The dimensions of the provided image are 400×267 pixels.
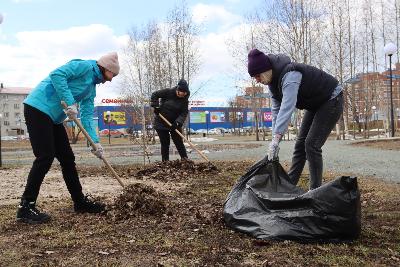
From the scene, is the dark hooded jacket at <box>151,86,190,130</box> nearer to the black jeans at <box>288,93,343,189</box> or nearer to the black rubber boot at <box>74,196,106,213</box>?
the black rubber boot at <box>74,196,106,213</box>

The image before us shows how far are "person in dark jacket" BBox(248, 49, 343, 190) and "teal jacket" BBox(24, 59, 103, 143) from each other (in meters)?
1.53

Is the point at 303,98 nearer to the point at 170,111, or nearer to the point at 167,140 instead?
the point at 170,111

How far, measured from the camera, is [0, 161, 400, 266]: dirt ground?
2.73 m

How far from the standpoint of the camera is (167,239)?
3.23 metres

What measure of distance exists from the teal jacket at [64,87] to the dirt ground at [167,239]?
1.01 meters

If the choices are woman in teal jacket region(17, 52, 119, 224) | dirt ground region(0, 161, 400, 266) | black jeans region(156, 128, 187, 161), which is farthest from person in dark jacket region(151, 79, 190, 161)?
woman in teal jacket region(17, 52, 119, 224)

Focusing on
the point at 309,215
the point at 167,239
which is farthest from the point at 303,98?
the point at 167,239

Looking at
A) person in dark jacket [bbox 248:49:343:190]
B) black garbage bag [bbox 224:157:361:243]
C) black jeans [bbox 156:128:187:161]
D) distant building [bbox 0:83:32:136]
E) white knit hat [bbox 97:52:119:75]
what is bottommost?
black garbage bag [bbox 224:157:361:243]

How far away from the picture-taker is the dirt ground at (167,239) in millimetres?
2734

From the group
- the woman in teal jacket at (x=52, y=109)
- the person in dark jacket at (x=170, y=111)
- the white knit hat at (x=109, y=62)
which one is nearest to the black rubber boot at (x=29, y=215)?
the woman in teal jacket at (x=52, y=109)

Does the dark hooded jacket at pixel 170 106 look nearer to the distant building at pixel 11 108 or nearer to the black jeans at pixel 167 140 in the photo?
the black jeans at pixel 167 140

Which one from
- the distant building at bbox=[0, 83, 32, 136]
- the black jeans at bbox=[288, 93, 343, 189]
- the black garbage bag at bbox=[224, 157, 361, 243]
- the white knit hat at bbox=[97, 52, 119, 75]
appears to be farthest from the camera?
the distant building at bbox=[0, 83, 32, 136]

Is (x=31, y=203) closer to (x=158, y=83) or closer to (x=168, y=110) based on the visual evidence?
(x=168, y=110)

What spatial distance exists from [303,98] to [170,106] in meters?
4.95
